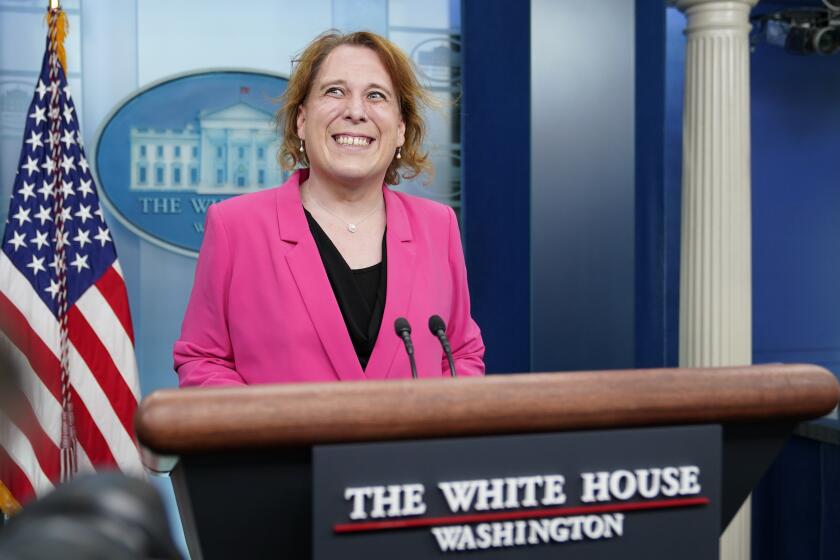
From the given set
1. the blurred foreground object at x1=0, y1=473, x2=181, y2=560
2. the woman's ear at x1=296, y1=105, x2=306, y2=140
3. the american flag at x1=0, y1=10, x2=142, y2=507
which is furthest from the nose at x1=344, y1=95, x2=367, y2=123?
the american flag at x1=0, y1=10, x2=142, y2=507

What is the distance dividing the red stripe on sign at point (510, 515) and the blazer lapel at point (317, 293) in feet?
2.15

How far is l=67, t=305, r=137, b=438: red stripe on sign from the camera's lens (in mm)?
2977

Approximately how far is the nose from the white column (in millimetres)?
1879

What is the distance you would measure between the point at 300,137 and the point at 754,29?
3447 millimetres

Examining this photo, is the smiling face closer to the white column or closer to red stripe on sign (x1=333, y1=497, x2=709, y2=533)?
red stripe on sign (x1=333, y1=497, x2=709, y2=533)

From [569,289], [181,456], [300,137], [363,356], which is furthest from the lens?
[569,289]

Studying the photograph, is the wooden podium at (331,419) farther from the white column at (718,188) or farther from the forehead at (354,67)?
the white column at (718,188)

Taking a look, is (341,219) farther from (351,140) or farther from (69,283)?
(69,283)

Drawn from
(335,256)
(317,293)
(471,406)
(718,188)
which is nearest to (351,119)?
(335,256)

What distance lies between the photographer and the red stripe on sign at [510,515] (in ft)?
2.36

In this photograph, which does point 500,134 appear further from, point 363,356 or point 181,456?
point 181,456

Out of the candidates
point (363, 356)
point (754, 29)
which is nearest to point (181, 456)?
point (363, 356)

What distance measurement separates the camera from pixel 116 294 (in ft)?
9.98

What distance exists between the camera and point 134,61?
3383 millimetres
